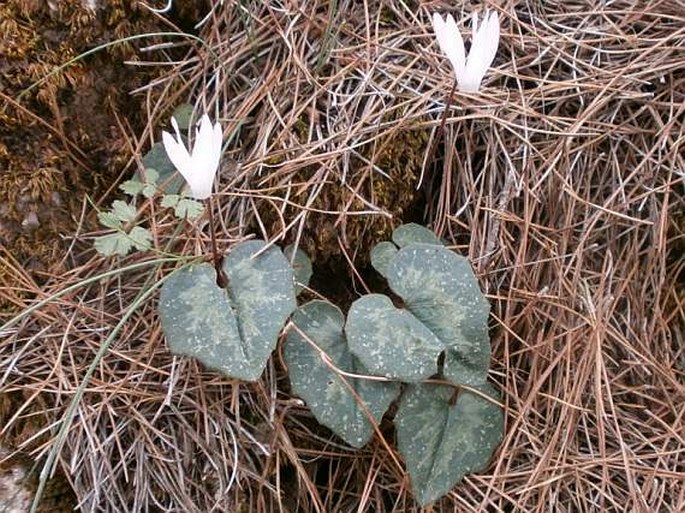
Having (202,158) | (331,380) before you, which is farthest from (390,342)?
(202,158)

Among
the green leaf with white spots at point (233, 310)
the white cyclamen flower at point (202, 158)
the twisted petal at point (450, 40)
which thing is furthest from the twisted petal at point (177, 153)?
the twisted petal at point (450, 40)

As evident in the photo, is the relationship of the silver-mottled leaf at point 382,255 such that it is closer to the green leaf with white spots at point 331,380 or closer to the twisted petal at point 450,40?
the green leaf with white spots at point 331,380

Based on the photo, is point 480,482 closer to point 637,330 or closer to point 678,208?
point 637,330

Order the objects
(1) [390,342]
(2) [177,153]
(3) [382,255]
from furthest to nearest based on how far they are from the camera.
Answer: (3) [382,255] → (1) [390,342] → (2) [177,153]

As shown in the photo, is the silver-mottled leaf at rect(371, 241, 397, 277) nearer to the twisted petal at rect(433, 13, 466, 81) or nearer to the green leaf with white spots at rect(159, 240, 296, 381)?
the green leaf with white spots at rect(159, 240, 296, 381)

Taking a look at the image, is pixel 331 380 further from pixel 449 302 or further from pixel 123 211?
pixel 123 211

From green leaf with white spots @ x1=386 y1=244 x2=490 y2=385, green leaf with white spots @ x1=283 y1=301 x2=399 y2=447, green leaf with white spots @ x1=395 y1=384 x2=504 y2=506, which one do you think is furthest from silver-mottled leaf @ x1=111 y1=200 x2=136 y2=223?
green leaf with white spots @ x1=395 y1=384 x2=504 y2=506
